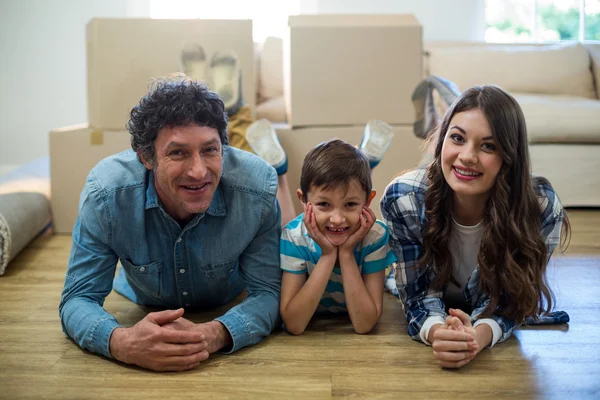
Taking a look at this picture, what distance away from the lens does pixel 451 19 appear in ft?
14.7

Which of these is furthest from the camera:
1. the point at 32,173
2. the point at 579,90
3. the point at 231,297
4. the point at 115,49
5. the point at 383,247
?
the point at 579,90

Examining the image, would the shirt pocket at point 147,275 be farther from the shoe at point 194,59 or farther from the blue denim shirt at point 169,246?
the shoe at point 194,59

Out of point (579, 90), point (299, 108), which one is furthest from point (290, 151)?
point (579, 90)

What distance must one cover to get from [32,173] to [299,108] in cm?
134

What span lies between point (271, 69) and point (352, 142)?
91cm

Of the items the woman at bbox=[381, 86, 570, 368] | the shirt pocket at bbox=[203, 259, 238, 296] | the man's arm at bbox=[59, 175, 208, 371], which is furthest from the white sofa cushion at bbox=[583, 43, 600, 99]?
the man's arm at bbox=[59, 175, 208, 371]

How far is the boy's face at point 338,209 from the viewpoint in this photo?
163cm

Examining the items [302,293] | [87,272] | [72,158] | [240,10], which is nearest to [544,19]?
[240,10]

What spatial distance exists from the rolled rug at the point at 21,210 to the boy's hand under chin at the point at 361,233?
1.27 metres

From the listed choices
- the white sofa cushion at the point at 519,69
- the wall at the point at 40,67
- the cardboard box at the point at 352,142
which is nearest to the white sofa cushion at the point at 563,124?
the white sofa cushion at the point at 519,69

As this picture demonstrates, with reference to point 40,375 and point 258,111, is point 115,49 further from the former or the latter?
point 40,375

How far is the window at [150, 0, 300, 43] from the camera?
14.7ft

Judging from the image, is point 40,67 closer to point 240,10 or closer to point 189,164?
point 240,10

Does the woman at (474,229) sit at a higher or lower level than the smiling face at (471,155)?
lower
